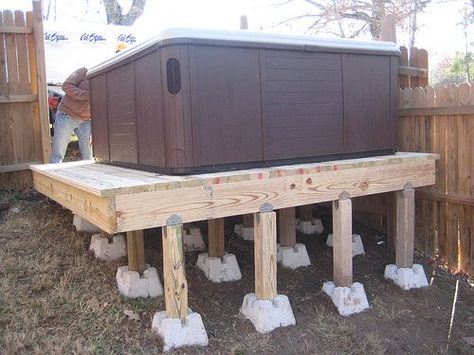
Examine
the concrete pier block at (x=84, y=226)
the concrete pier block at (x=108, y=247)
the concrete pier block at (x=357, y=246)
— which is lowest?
the concrete pier block at (x=357, y=246)

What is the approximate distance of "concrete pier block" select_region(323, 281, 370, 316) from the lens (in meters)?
3.81

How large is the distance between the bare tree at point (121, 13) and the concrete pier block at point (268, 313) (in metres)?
9.19

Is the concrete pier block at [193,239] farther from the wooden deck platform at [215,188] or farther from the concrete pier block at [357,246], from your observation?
the concrete pier block at [357,246]

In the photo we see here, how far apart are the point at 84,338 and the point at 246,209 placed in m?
1.26

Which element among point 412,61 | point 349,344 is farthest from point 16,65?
point 349,344

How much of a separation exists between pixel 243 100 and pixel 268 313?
1.40 meters

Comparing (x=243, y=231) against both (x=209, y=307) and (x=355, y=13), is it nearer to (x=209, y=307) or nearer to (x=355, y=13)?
(x=209, y=307)

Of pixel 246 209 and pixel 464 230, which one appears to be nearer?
pixel 246 209

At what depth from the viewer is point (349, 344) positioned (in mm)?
3453

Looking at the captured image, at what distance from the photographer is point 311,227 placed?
5.32 metres

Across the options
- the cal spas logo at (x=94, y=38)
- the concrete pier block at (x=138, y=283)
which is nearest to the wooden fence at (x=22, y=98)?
the concrete pier block at (x=138, y=283)

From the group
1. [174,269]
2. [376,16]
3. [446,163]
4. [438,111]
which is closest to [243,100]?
[174,269]

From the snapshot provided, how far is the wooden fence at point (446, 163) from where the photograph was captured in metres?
4.44

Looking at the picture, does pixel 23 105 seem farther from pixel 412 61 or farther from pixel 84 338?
pixel 412 61
